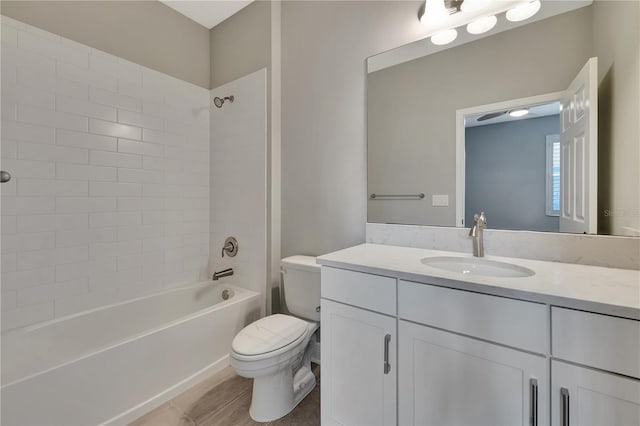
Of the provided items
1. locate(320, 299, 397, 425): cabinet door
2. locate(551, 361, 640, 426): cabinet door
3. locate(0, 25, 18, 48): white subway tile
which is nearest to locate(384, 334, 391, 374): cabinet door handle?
locate(320, 299, 397, 425): cabinet door

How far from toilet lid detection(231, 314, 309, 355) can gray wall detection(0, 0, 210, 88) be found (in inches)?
82.6

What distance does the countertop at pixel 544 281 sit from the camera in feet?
2.25

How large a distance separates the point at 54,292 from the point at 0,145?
873 millimetres

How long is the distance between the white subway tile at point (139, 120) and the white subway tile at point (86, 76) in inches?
6.5

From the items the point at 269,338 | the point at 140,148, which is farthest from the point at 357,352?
the point at 140,148

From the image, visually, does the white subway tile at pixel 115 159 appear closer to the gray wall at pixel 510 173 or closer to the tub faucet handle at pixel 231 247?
the tub faucet handle at pixel 231 247

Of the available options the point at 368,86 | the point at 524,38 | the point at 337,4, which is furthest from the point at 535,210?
the point at 337,4

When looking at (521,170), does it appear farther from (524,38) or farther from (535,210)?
(524,38)

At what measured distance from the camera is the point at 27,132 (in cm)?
150

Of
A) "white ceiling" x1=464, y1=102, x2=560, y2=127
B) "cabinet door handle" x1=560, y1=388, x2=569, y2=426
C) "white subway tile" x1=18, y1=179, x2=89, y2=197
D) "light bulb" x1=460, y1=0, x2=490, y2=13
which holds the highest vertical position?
"light bulb" x1=460, y1=0, x2=490, y2=13

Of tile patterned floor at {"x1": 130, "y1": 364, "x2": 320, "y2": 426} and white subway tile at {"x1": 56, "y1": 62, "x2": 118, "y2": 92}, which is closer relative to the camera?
tile patterned floor at {"x1": 130, "y1": 364, "x2": 320, "y2": 426}

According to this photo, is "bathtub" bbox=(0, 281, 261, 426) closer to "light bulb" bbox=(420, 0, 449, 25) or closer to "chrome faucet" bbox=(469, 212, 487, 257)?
"chrome faucet" bbox=(469, 212, 487, 257)

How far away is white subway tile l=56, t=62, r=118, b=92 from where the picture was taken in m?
1.62

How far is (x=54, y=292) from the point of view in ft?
5.25
